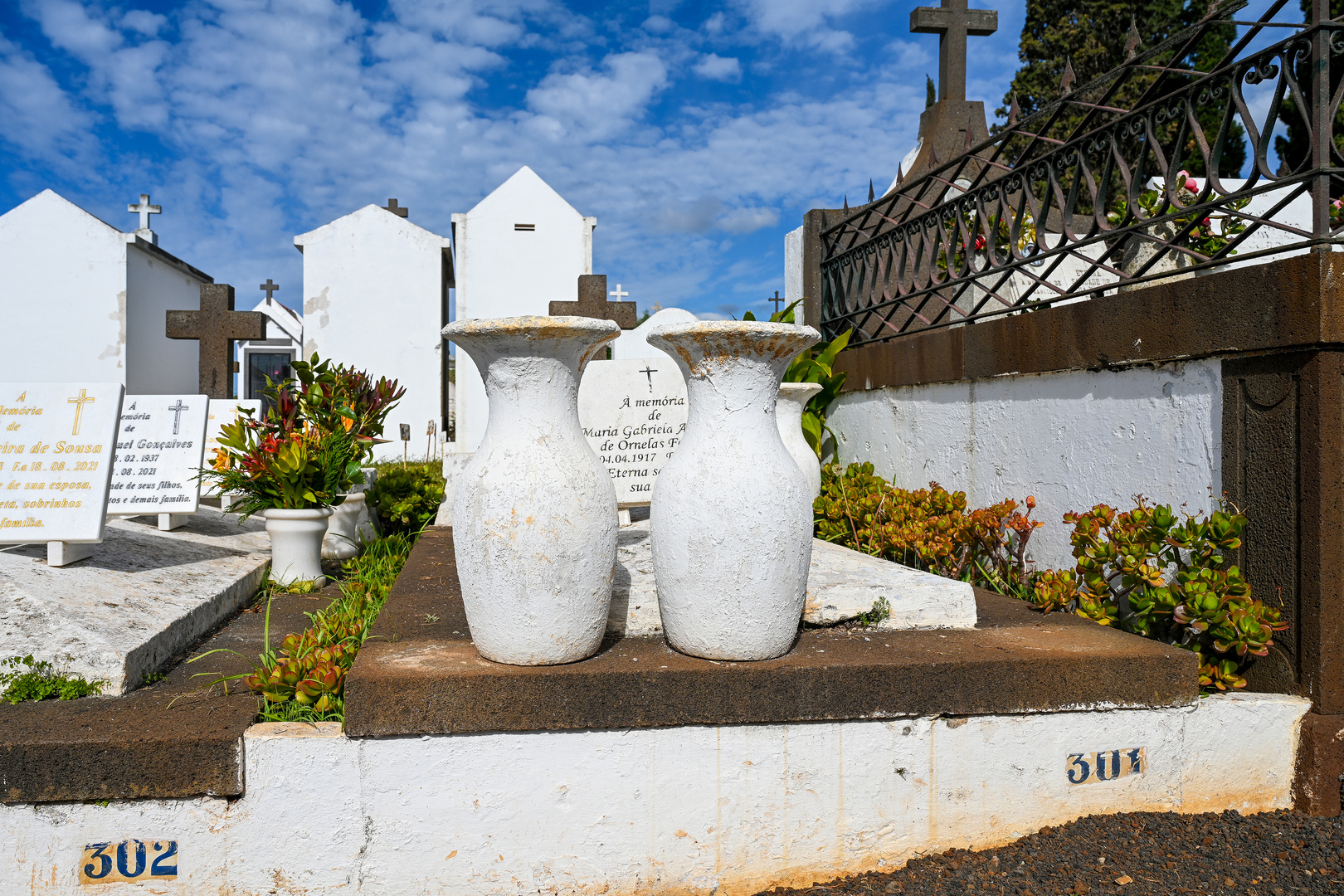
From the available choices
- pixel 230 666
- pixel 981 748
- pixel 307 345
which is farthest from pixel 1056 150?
pixel 307 345

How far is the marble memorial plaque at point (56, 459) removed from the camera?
9.53ft

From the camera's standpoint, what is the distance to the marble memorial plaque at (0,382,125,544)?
9.53 ft

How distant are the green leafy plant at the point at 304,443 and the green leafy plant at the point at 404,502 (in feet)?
3.14

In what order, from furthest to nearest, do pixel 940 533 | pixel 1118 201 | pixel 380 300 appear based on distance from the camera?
1. pixel 380 300
2. pixel 1118 201
3. pixel 940 533

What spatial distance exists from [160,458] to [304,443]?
4.24ft

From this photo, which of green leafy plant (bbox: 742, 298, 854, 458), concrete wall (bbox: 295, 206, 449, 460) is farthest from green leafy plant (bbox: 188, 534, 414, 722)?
concrete wall (bbox: 295, 206, 449, 460)

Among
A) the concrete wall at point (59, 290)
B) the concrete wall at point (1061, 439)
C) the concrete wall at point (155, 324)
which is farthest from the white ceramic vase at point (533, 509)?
the concrete wall at point (59, 290)

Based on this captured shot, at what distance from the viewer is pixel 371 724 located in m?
1.85

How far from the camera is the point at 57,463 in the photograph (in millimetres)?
3020

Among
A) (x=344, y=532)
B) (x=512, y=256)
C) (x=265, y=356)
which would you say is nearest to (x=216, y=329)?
(x=344, y=532)

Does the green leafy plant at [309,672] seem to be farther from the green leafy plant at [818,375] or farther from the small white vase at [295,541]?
the green leafy plant at [818,375]

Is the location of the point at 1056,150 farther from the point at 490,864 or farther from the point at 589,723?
the point at 490,864

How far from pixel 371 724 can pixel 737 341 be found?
128cm

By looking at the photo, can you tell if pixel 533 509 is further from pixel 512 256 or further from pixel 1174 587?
pixel 512 256
